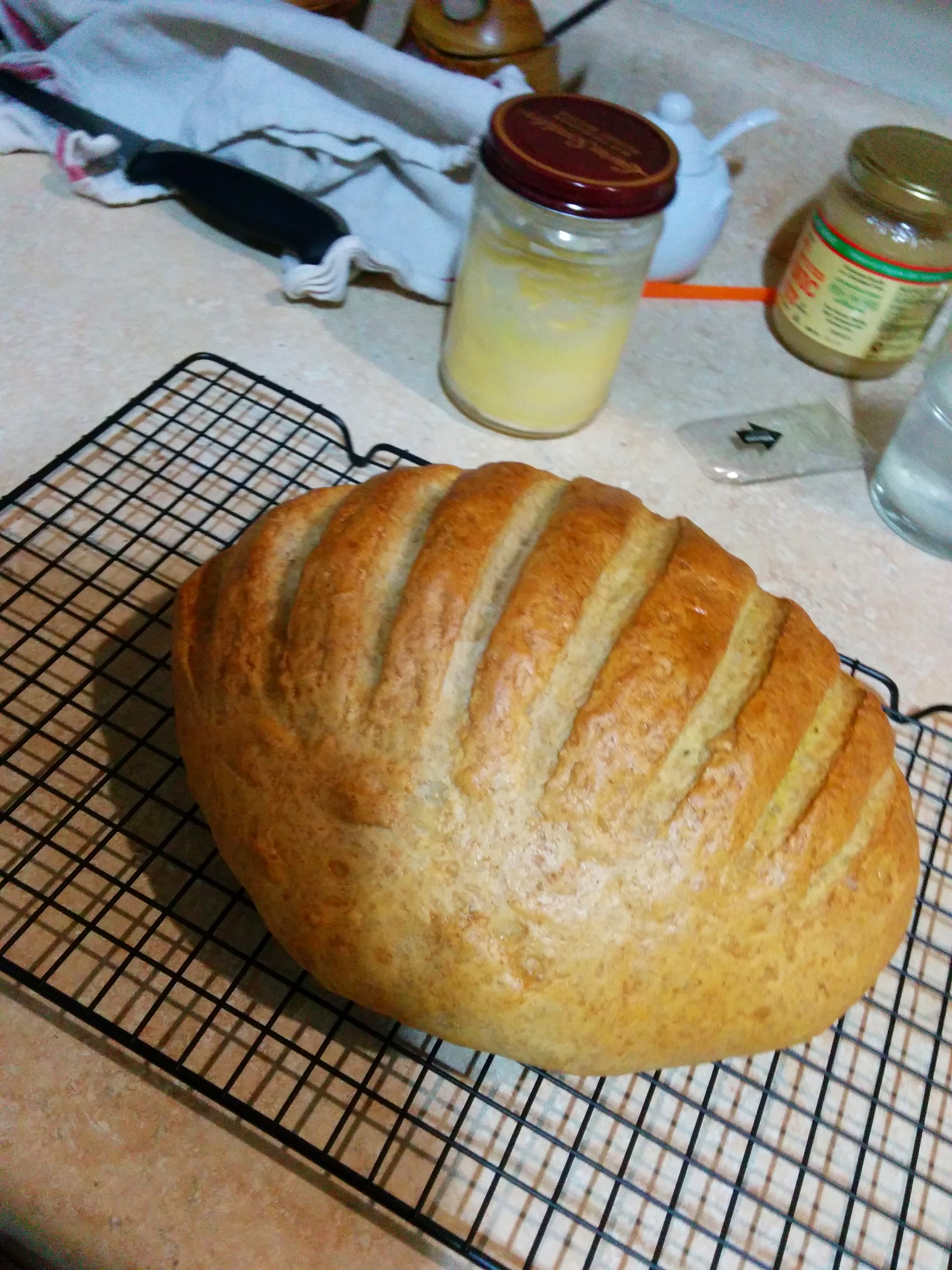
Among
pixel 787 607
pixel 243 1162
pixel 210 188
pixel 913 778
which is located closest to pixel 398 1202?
pixel 243 1162

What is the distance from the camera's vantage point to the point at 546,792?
0.56 meters

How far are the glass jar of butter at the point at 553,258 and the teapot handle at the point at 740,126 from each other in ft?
1.02

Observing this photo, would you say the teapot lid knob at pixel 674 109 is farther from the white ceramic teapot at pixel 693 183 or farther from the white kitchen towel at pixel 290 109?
the white kitchen towel at pixel 290 109

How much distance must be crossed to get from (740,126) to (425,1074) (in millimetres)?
1123

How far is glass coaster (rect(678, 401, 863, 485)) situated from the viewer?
3.67ft

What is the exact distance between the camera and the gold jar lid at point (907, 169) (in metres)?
1.02

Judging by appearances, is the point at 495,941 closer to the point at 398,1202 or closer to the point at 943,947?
the point at 398,1202

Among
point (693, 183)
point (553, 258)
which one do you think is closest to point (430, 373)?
point (553, 258)

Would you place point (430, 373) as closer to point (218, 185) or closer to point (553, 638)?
point (218, 185)

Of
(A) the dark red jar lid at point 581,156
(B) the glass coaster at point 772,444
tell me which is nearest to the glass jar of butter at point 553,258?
(A) the dark red jar lid at point 581,156

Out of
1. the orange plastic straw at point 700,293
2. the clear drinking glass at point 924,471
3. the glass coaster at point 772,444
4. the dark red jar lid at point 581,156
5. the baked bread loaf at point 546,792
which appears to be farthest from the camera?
the orange plastic straw at point 700,293

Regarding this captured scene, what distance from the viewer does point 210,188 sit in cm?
116

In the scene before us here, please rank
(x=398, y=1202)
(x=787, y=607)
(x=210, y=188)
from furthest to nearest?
(x=210, y=188) → (x=787, y=607) → (x=398, y=1202)

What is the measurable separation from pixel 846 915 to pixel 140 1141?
48 cm
